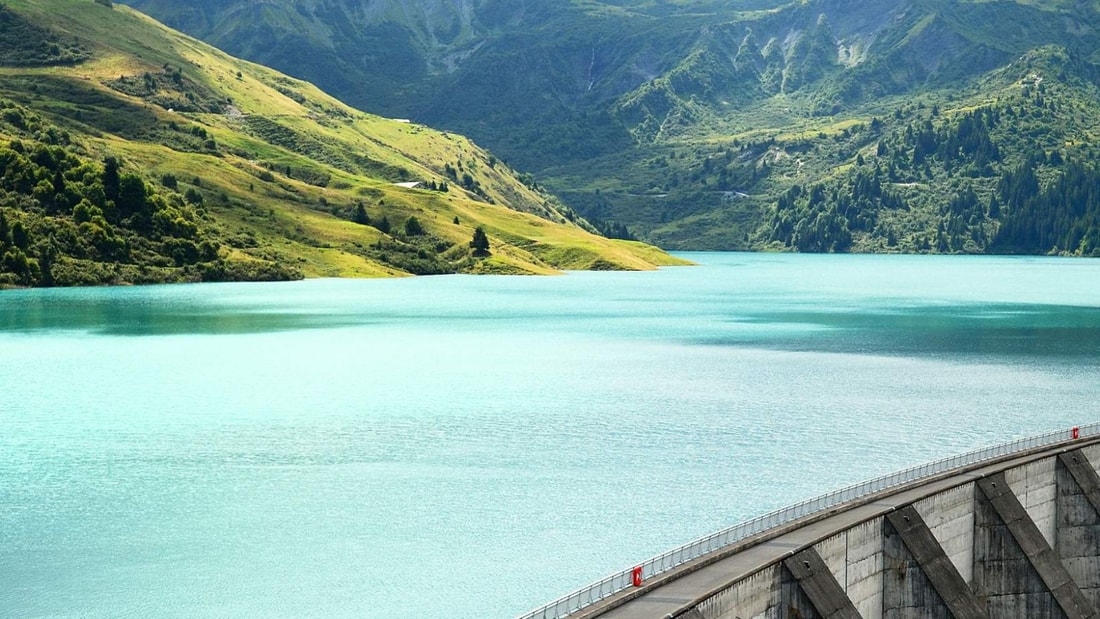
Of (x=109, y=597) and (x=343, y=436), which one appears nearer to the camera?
(x=109, y=597)

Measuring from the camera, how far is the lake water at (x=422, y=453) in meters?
64.1

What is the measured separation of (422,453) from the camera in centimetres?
9744

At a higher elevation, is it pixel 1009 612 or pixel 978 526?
pixel 978 526

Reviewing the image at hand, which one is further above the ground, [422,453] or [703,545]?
[422,453]

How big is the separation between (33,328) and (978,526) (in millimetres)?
171476

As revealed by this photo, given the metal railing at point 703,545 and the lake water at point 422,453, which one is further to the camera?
the lake water at point 422,453

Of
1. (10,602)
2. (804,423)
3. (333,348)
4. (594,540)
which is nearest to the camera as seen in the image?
(10,602)

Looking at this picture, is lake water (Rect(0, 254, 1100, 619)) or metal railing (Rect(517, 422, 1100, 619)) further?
lake water (Rect(0, 254, 1100, 619))

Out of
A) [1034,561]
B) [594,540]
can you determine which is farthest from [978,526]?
[594,540]

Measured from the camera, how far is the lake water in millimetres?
64125

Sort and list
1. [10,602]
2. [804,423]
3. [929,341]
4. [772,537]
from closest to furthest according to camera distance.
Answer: [772,537], [10,602], [804,423], [929,341]

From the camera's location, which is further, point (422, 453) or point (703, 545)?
Answer: point (422, 453)

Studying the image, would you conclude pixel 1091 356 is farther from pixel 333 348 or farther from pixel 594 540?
→ pixel 594 540

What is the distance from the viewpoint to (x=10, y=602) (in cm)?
5828
